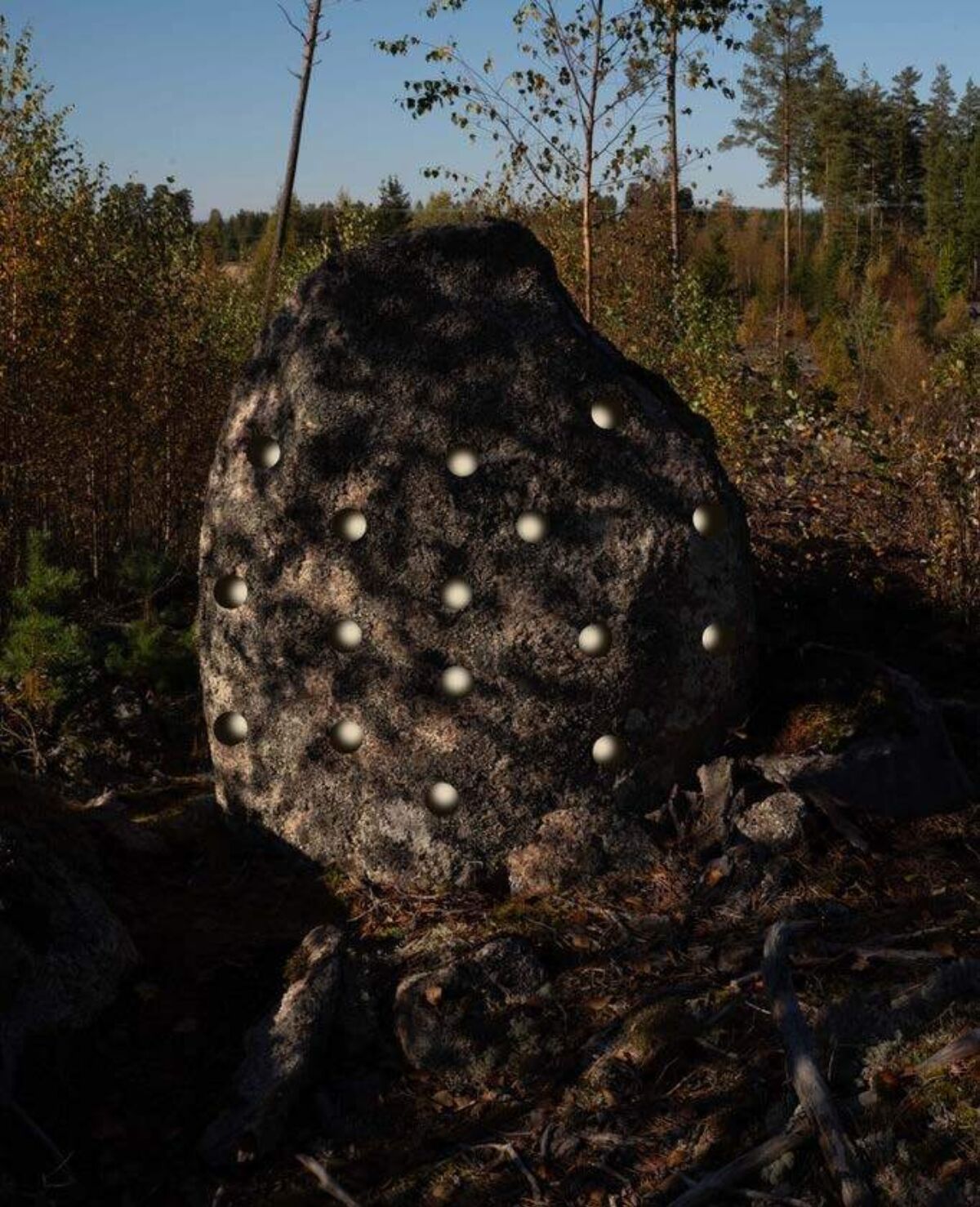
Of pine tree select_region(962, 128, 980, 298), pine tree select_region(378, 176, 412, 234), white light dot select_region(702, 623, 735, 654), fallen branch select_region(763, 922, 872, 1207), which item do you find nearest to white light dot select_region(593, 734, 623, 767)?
white light dot select_region(702, 623, 735, 654)

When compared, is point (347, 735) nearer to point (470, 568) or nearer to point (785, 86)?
point (470, 568)

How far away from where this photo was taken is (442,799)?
481 centimetres

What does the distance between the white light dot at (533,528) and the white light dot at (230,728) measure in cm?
138

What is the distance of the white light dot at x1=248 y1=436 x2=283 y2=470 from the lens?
5.01 metres

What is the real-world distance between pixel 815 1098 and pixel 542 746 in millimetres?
1771

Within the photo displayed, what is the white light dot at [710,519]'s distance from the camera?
4.76m

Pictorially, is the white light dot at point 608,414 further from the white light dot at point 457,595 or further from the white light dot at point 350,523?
the white light dot at point 350,523

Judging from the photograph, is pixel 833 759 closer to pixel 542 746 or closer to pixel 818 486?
pixel 542 746

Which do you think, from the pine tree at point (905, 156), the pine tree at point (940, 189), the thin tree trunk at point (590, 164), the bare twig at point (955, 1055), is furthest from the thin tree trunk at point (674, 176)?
the pine tree at point (905, 156)

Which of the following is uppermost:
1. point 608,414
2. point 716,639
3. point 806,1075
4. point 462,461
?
point 608,414

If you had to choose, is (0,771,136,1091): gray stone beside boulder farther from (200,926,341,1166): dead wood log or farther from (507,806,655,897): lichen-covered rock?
(507,806,655,897): lichen-covered rock

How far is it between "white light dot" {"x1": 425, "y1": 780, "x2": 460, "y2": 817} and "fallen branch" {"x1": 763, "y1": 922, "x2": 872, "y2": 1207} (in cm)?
131

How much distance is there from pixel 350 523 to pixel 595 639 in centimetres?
104

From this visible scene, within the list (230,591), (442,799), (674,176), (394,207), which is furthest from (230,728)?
(394,207)
